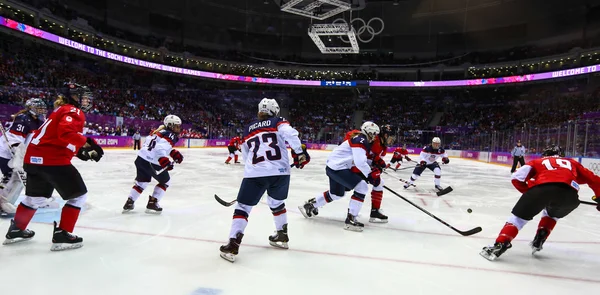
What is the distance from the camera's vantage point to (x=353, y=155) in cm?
420

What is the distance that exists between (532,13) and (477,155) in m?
17.8

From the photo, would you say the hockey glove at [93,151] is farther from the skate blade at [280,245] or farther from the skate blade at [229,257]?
the skate blade at [280,245]

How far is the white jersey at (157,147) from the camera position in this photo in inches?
182

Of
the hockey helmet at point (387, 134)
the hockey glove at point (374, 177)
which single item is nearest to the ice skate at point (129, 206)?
the hockey glove at point (374, 177)

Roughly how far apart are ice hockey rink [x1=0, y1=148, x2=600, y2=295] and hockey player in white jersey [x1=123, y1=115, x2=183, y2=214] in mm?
243

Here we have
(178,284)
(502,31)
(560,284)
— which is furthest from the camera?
(502,31)

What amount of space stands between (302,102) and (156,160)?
→ 33476 millimetres

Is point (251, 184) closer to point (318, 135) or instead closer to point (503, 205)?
point (503, 205)

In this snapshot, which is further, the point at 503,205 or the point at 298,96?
the point at 298,96

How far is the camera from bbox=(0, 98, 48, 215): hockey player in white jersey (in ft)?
13.7

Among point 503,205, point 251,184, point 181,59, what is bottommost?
point 503,205

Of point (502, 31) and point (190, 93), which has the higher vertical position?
point (502, 31)

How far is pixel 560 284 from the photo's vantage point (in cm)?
279

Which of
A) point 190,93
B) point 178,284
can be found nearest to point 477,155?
point 178,284
